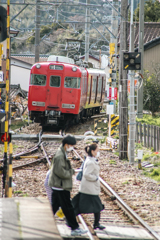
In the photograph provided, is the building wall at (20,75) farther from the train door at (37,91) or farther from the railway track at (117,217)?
the railway track at (117,217)

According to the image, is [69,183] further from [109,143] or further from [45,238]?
[109,143]

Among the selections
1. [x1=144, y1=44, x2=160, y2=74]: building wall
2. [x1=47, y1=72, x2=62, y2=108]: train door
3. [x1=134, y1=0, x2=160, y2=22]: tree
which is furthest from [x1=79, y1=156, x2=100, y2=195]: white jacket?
[x1=134, y1=0, x2=160, y2=22]: tree

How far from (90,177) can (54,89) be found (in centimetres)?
1259

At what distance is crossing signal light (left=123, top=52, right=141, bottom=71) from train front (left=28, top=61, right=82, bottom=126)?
22.2 ft

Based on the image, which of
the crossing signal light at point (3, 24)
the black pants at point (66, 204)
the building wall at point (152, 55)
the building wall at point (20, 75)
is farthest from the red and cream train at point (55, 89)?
the building wall at point (20, 75)

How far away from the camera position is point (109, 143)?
14367mm

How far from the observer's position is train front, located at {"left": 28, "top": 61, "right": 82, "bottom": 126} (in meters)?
17.9

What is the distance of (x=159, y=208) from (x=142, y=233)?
1540mm

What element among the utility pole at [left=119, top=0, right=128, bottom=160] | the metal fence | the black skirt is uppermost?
the utility pole at [left=119, top=0, right=128, bottom=160]

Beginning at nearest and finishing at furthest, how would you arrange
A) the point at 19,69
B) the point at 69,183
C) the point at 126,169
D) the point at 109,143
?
1. the point at 69,183
2. the point at 126,169
3. the point at 109,143
4. the point at 19,69

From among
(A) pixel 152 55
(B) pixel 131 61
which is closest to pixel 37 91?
(B) pixel 131 61

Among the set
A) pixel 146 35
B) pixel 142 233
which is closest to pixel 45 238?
pixel 142 233

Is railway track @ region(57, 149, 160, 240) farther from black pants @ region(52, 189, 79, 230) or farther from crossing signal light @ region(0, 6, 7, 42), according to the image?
crossing signal light @ region(0, 6, 7, 42)

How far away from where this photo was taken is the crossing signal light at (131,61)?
11312mm
